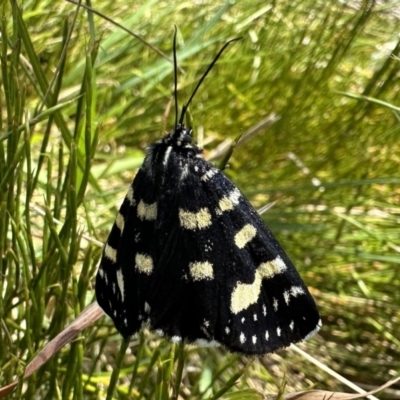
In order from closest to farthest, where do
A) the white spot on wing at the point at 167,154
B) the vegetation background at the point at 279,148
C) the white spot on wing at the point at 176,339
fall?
the white spot on wing at the point at 176,339
the white spot on wing at the point at 167,154
the vegetation background at the point at 279,148

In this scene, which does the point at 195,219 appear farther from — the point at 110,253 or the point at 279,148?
the point at 279,148

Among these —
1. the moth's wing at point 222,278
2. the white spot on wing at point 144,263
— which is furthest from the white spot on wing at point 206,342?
the white spot on wing at point 144,263

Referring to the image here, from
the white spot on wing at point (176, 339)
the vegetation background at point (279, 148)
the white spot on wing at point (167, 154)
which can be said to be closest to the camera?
the white spot on wing at point (176, 339)

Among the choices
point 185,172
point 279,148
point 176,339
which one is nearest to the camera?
point 176,339

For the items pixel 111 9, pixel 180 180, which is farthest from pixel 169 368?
pixel 111 9

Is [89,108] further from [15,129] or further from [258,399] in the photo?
[258,399]

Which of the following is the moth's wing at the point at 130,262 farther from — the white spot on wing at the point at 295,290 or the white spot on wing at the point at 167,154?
the white spot on wing at the point at 295,290

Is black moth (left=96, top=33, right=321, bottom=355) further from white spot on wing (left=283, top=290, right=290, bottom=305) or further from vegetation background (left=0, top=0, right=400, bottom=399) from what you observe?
vegetation background (left=0, top=0, right=400, bottom=399)

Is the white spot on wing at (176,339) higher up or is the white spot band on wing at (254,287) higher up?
the white spot band on wing at (254,287)

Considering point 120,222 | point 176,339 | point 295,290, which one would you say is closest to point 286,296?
point 295,290
